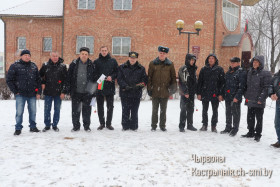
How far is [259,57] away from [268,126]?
291 cm

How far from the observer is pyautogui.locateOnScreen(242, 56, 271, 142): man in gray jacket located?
18.5ft

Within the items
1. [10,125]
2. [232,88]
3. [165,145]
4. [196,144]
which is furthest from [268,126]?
[10,125]

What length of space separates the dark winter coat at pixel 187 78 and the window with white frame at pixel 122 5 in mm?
13177

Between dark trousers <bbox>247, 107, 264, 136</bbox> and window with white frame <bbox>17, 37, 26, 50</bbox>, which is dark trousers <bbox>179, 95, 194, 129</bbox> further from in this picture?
window with white frame <bbox>17, 37, 26, 50</bbox>

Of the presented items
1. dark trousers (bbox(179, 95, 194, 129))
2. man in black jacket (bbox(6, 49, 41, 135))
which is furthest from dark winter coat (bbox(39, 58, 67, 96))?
dark trousers (bbox(179, 95, 194, 129))

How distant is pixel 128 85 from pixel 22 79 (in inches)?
98.6

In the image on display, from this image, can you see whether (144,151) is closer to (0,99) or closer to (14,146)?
(14,146)

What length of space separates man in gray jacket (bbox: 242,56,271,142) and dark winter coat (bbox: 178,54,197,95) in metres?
1.39

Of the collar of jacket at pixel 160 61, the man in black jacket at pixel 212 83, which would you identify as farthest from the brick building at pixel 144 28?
the collar of jacket at pixel 160 61

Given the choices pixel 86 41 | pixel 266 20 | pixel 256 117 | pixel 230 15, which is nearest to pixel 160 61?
pixel 256 117

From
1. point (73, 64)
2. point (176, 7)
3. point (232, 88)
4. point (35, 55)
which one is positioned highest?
point (176, 7)

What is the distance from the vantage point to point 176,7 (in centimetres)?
1842

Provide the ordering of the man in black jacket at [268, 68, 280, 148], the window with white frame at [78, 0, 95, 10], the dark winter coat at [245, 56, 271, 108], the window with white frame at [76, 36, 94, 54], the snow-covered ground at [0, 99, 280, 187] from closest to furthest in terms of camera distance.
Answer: the snow-covered ground at [0, 99, 280, 187] → the man in black jacket at [268, 68, 280, 148] → the dark winter coat at [245, 56, 271, 108] → the window with white frame at [78, 0, 95, 10] → the window with white frame at [76, 36, 94, 54]

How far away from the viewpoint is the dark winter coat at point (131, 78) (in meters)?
6.57
